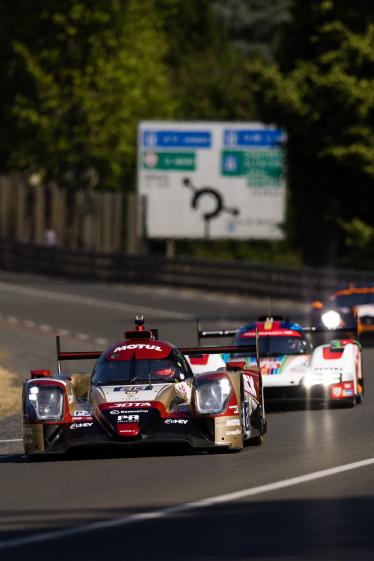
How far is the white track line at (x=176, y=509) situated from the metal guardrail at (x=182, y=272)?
32.3 m

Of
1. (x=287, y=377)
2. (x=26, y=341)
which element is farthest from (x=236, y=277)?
(x=287, y=377)

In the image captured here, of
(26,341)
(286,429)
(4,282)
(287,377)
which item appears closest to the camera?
(286,429)

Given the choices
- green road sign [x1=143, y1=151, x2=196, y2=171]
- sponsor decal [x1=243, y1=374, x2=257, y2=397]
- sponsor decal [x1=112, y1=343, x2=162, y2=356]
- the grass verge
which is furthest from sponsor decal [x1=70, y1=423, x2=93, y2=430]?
green road sign [x1=143, y1=151, x2=196, y2=171]

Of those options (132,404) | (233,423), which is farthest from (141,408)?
(233,423)

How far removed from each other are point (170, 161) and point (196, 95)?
24.8 meters

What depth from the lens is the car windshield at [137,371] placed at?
1652cm

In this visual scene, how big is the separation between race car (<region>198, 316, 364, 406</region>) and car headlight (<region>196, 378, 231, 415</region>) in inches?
184

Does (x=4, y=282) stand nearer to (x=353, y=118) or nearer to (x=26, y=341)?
(x=353, y=118)

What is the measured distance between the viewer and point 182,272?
172ft

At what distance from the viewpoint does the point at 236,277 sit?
50625mm

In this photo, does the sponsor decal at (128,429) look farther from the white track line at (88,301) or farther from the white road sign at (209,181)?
the white road sign at (209,181)

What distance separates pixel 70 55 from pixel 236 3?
40.4 m

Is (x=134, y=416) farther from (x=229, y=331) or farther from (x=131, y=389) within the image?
(x=229, y=331)

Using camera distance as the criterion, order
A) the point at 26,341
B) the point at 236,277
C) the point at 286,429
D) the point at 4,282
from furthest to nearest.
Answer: the point at 4,282 < the point at 236,277 < the point at 26,341 < the point at 286,429
